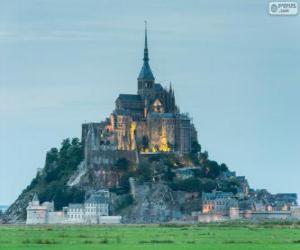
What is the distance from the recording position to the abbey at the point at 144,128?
9900 cm

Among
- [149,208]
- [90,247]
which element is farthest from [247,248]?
[149,208]

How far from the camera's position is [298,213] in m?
96.6

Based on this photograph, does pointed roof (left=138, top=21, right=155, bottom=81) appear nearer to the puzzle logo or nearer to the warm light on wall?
the warm light on wall

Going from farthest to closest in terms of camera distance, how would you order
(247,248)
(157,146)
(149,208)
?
(157,146)
(149,208)
(247,248)

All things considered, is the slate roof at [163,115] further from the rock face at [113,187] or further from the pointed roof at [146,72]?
the pointed roof at [146,72]

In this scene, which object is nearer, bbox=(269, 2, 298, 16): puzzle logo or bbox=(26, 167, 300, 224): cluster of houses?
bbox=(269, 2, 298, 16): puzzle logo

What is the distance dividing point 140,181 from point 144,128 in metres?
6.36

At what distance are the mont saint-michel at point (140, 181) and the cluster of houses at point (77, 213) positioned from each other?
3.1 inches

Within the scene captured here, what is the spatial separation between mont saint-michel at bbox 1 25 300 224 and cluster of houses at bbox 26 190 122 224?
0.08 m

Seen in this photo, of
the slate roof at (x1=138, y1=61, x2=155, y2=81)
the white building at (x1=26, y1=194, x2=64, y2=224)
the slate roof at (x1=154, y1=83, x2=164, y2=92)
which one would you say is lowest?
the white building at (x1=26, y1=194, x2=64, y2=224)

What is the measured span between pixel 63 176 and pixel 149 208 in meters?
9.26

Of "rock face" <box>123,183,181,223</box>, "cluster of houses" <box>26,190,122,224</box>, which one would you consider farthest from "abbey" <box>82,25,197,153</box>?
"cluster of houses" <box>26,190,122,224</box>

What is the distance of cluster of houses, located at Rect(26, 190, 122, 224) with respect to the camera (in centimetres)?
9194

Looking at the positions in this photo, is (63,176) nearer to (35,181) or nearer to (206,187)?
(35,181)
